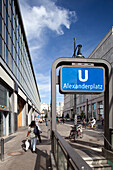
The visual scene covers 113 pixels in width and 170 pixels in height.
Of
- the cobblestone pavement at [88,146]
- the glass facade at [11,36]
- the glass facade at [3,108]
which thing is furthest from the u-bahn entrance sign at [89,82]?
the glass facade at [3,108]

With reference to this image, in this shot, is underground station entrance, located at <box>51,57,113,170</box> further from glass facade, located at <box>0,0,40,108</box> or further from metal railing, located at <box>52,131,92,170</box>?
glass facade, located at <box>0,0,40,108</box>

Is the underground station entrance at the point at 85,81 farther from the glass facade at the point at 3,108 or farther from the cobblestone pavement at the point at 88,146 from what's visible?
the glass facade at the point at 3,108

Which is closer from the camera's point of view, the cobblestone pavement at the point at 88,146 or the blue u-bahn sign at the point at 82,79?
the blue u-bahn sign at the point at 82,79

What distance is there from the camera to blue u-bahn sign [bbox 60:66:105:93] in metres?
7.33

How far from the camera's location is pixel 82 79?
7.49 metres

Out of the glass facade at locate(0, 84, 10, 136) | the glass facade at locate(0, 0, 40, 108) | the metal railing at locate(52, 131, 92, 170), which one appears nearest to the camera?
the metal railing at locate(52, 131, 92, 170)

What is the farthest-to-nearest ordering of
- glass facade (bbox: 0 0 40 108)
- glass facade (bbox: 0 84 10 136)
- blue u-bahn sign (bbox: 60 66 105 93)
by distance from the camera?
glass facade (bbox: 0 0 40 108), glass facade (bbox: 0 84 10 136), blue u-bahn sign (bbox: 60 66 105 93)

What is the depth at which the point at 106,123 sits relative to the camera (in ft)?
26.0

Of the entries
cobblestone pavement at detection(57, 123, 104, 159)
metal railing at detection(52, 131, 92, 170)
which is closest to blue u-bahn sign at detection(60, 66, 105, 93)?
cobblestone pavement at detection(57, 123, 104, 159)

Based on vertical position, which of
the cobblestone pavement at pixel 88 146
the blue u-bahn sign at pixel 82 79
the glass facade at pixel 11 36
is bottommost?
the cobblestone pavement at pixel 88 146

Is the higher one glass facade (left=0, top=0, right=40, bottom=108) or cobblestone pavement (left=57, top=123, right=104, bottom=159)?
glass facade (left=0, top=0, right=40, bottom=108)

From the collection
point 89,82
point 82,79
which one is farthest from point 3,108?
point 89,82

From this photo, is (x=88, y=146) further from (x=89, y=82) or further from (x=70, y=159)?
(x=70, y=159)

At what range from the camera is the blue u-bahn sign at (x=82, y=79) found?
733cm
